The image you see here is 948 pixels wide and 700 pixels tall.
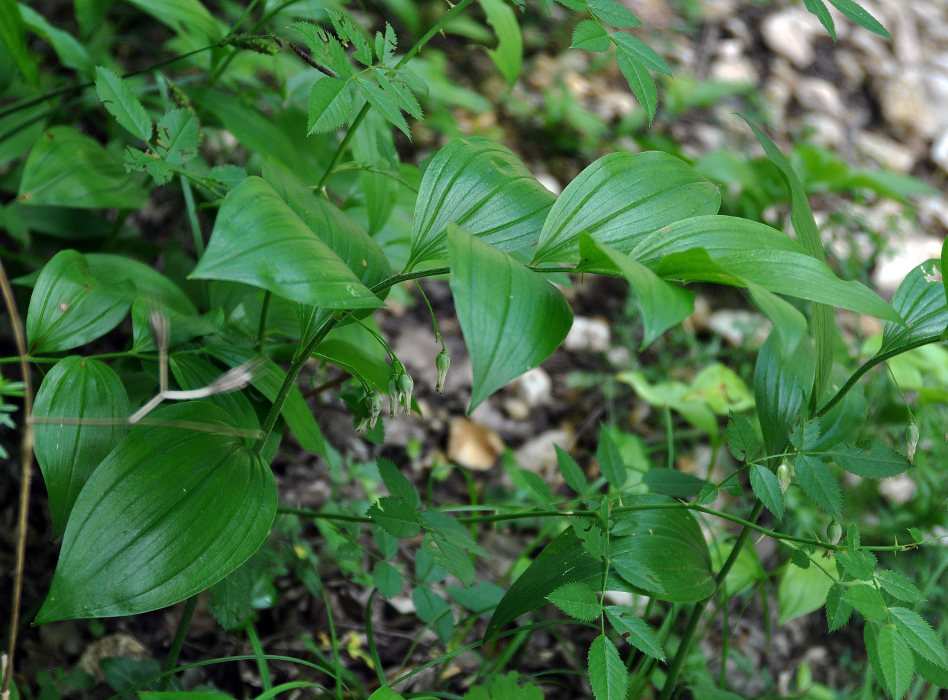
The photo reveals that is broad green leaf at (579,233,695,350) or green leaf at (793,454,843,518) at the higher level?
broad green leaf at (579,233,695,350)

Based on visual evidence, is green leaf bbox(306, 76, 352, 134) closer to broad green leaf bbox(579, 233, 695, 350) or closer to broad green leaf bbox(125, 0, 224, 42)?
broad green leaf bbox(579, 233, 695, 350)

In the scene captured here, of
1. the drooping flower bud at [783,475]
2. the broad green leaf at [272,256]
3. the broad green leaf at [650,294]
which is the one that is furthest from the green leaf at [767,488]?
the broad green leaf at [272,256]

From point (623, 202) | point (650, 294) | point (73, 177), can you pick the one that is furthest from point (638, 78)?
point (73, 177)

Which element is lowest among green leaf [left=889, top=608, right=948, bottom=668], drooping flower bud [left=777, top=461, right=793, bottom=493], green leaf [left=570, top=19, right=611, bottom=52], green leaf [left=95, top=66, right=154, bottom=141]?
green leaf [left=889, top=608, right=948, bottom=668]

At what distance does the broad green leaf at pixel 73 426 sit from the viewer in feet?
3.28

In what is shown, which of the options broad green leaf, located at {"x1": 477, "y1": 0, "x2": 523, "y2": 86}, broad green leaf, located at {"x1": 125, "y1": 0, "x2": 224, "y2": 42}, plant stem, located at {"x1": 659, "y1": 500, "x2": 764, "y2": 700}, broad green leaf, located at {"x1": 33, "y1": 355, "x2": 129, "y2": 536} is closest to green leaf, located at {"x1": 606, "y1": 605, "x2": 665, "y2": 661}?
plant stem, located at {"x1": 659, "y1": 500, "x2": 764, "y2": 700}

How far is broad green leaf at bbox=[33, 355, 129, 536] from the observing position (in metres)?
1.00

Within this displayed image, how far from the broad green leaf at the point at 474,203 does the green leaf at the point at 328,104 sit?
0.48 feet

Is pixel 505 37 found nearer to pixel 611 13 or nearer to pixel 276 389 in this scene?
pixel 611 13

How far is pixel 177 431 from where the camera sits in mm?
1002

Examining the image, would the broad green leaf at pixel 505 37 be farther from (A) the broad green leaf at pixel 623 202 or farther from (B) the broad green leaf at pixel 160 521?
(B) the broad green leaf at pixel 160 521

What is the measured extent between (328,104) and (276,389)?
0.43m

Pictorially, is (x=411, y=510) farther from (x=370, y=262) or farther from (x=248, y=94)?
(x=248, y=94)

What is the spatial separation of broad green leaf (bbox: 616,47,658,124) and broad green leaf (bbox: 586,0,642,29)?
0.04 meters
